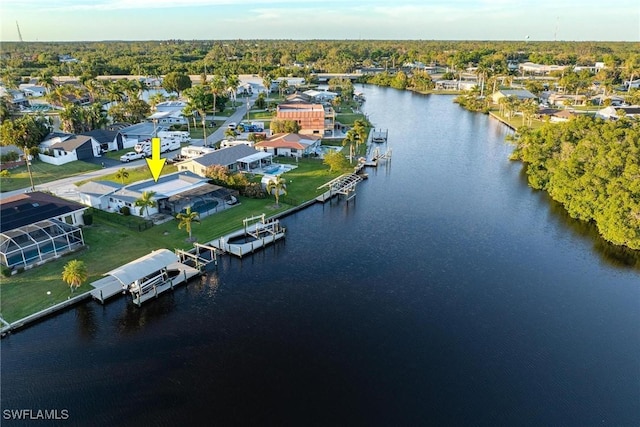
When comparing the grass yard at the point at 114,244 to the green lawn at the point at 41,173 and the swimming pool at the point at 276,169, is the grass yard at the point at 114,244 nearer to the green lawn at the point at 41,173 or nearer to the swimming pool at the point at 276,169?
the swimming pool at the point at 276,169

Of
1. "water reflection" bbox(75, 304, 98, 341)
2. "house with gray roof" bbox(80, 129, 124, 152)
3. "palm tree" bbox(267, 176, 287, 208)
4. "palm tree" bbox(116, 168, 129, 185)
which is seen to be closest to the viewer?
"water reflection" bbox(75, 304, 98, 341)

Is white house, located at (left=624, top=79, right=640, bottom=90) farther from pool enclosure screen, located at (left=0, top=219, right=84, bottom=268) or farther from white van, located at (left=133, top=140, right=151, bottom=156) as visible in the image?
pool enclosure screen, located at (left=0, top=219, right=84, bottom=268)

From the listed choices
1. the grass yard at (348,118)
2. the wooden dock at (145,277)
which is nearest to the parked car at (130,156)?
the wooden dock at (145,277)

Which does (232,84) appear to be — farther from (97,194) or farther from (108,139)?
(97,194)

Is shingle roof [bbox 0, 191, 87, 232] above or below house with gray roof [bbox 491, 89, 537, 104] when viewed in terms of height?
below

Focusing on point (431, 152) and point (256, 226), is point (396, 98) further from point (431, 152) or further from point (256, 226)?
point (256, 226)

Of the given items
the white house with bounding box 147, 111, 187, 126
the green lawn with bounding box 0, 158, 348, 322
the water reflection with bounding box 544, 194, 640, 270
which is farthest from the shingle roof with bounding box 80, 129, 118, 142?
the water reflection with bounding box 544, 194, 640, 270

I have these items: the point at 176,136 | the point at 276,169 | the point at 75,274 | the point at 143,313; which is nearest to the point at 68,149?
the point at 176,136
